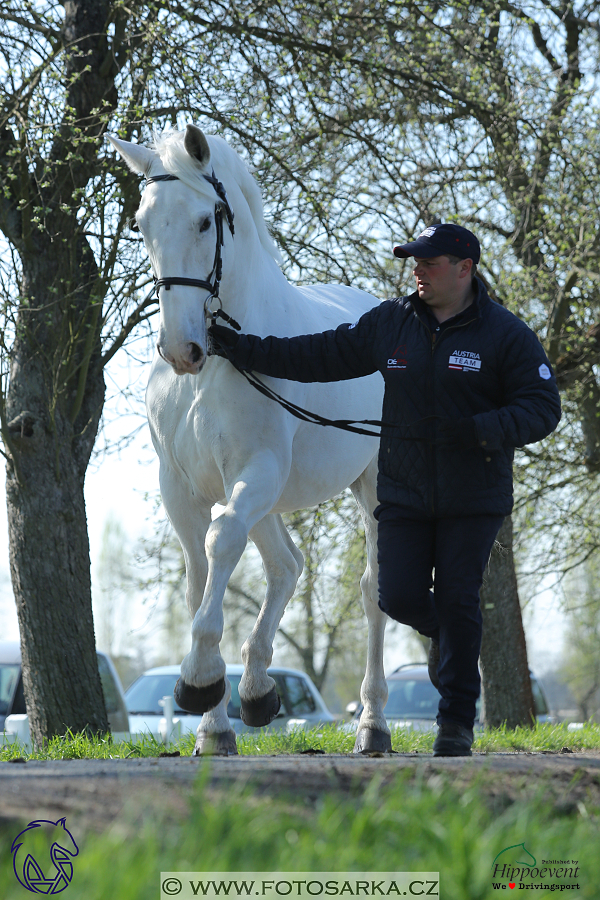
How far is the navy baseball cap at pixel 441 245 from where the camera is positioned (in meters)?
4.41

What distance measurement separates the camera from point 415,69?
30.7 feet

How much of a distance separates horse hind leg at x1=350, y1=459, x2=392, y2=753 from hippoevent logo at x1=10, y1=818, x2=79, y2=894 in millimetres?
4326

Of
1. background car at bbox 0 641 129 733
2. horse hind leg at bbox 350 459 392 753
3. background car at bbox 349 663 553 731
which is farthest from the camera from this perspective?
background car at bbox 349 663 553 731

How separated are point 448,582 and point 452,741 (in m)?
0.69

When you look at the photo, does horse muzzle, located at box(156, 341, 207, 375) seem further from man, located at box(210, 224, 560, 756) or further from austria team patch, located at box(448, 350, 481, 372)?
austria team patch, located at box(448, 350, 481, 372)

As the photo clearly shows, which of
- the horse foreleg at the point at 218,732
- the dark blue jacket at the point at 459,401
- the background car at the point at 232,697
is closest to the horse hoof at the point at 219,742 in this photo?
the horse foreleg at the point at 218,732

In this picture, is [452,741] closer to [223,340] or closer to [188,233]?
[223,340]

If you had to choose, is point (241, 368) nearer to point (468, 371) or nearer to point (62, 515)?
point (468, 371)

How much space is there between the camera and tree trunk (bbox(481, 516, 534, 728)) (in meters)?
10.2

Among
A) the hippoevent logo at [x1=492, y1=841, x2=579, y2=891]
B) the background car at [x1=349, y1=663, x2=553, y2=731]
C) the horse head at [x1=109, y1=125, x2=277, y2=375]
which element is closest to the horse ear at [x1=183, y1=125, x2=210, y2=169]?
the horse head at [x1=109, y1=125, x2=277, y2=375]

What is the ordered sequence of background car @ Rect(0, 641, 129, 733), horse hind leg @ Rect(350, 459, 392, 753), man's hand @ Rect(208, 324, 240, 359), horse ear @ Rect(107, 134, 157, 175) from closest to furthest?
horse ear @ Rect(107, 134, 157, 175) → man's hand @ Rect(208, 324, 240, 359) → horse hind leg @ Rect(350, 459, 392, 753) → background car @ Rect(0, 641, 129, 733)

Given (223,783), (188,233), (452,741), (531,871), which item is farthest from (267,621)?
(531,871)

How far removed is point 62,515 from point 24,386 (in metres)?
1.05

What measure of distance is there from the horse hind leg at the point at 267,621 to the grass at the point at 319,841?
276cm
